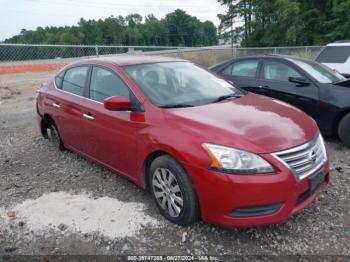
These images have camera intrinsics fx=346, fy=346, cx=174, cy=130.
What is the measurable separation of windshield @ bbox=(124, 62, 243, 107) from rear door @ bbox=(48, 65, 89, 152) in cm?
95

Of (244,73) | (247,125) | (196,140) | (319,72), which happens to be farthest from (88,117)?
(319,72)

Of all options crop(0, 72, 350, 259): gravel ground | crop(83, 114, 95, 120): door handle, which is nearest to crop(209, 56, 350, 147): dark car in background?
crop(0, 72, 350, 259): gravel ground

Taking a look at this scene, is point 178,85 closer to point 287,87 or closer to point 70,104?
point 70,104

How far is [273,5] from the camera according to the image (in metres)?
32.8

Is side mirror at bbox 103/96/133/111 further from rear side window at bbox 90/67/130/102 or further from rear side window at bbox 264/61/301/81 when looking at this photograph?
rear side window at bbox 264/61/301/81

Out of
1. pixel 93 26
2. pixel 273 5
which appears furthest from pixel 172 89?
pixel 93 26

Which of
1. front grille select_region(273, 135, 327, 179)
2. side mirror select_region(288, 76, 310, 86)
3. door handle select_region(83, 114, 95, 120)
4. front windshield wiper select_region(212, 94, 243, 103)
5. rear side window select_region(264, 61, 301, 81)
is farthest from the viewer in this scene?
rear side window select_region(264, 61, 301, 81)

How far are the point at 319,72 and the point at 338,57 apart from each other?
3.65m

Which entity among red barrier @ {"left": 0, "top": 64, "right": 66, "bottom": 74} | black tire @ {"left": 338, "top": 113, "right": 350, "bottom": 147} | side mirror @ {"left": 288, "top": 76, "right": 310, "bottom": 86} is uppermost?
red barrier @ {"left": 0, "top": 64, "right": 66, "bottom": 74}

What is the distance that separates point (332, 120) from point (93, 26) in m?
57.5

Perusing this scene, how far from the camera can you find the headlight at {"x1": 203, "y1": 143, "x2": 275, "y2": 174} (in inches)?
112

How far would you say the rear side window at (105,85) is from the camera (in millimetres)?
3988

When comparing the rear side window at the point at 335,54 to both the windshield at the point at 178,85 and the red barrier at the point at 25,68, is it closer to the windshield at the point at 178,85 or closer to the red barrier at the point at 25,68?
the windshield at the point at 178,85

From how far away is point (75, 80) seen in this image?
492cm
